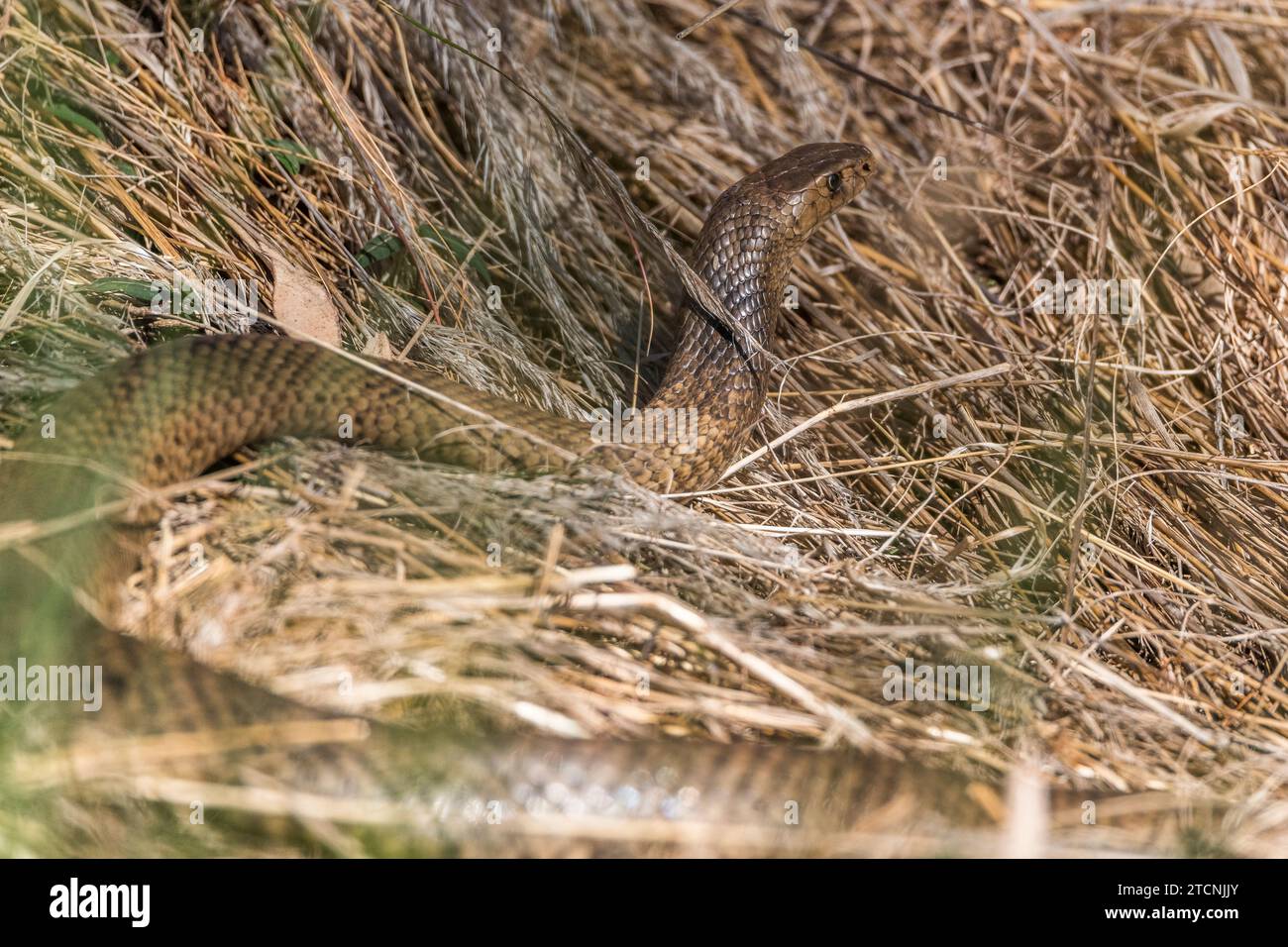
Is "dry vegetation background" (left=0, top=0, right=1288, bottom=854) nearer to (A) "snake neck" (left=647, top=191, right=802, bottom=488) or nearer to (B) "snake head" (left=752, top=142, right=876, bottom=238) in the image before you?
(A) "snake neck" (left=647, top=191, right=802, bottom=488)

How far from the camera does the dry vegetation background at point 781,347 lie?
117 inches

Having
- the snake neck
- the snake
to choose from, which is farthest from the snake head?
the snake

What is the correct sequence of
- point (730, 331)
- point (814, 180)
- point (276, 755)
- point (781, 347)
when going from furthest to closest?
point (781, 347)
point (814, 180)
point (730, 331)
point (276, 755)

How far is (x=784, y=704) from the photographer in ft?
9.61

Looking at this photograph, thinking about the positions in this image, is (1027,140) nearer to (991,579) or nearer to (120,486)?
(991,579)

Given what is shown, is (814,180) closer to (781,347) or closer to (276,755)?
(781,347)

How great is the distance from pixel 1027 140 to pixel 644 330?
2.44 m

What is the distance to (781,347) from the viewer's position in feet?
15.8

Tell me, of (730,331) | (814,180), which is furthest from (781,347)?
(814,180)

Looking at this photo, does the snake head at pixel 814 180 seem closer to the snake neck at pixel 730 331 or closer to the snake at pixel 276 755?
the snake neck at pixel 730 331

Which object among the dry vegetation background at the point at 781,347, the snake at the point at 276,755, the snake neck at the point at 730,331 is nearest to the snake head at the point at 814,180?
the snake neck at the point at 730,331

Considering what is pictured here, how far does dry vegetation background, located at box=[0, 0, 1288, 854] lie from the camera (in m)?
2.96

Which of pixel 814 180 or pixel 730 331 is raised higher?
pixel 814 180

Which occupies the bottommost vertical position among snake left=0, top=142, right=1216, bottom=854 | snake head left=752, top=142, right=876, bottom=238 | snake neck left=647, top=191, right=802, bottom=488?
snake left=0, top=142, right=1216, bottom=854
